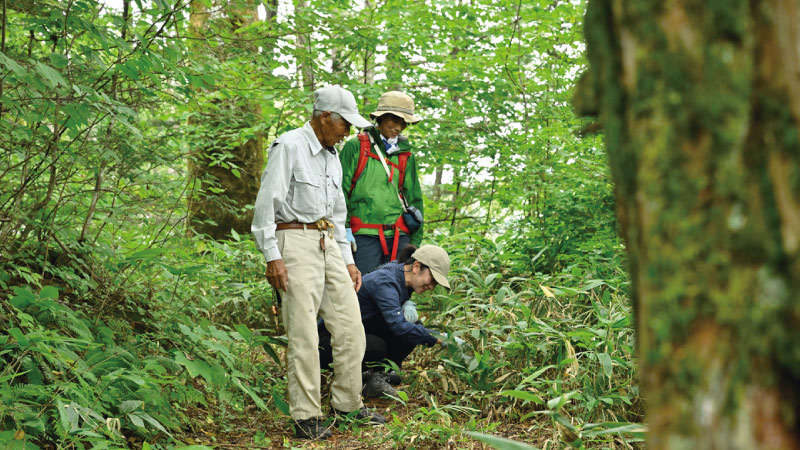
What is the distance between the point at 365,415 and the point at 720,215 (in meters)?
3.63

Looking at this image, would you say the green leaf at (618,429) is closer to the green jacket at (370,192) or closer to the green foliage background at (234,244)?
the green foliage background at (234,244)

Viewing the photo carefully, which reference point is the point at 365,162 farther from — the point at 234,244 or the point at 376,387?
the point at 234,244

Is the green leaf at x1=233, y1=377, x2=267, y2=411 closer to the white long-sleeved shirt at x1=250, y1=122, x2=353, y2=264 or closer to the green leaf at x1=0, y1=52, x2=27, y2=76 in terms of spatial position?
the white long-sleeved shirt at x1=250, y1=122, x2=353, y2=264

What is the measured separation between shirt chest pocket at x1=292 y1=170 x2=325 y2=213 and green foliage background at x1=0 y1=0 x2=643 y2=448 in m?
0.78

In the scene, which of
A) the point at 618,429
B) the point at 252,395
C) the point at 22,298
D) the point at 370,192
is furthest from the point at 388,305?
the point at 618,429

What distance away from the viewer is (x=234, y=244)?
7.02 metres

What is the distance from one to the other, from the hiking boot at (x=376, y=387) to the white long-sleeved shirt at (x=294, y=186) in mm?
1275

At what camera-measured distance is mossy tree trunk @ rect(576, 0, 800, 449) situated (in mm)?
706

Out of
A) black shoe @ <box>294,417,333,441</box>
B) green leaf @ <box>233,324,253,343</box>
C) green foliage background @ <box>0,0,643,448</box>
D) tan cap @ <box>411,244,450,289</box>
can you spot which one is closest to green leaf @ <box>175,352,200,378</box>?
green foliage background @ <box>0,0,643,448</box>

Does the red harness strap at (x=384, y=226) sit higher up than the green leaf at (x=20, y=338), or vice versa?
the red harness strap at (x=384, y=226)

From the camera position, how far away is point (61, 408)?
2.59 m

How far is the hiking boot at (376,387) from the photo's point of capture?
4.56 meters

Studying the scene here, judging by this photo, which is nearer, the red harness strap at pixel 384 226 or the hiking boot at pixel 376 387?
the hiking boot at pixel 376 387

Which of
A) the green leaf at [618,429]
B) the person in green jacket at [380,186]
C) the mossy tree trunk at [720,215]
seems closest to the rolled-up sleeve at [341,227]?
the person in green jacket at [380,186]
